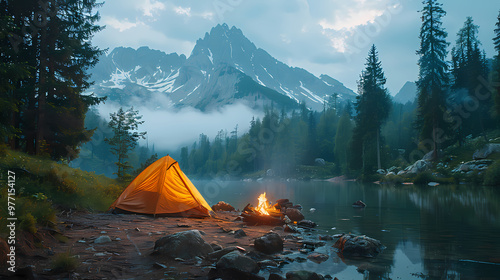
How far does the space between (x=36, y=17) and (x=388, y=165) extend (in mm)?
55089

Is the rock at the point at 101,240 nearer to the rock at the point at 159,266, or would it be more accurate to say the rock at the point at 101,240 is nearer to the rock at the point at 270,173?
the rock at the point at 159,266

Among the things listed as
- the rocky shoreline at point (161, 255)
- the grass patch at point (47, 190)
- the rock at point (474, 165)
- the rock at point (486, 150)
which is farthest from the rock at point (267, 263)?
the rock at point (486, 150)

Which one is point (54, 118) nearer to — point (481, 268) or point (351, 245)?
point (351, 245)

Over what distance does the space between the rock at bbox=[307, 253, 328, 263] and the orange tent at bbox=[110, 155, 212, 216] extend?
724cm

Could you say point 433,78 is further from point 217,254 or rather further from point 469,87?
point 217,254

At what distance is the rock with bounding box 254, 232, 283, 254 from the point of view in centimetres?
765

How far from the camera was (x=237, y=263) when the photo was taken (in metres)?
5.81

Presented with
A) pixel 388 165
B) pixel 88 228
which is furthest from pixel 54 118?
pixel 388 165

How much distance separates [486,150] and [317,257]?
3849 centimetres

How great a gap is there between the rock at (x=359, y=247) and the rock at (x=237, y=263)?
3.04 metres

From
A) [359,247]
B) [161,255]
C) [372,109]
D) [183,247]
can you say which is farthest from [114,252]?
[372,109]

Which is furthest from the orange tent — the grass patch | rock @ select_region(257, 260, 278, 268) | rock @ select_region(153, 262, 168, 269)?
rock @ select_region(153, 262, 168, 269)

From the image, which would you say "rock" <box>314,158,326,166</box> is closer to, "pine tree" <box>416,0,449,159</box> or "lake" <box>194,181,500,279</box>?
"pine tree" <box>416,0,449,159</box>

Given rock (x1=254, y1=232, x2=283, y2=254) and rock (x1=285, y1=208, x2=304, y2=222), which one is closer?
rock (x1=254, y1=232, x2=283, y2=254)
